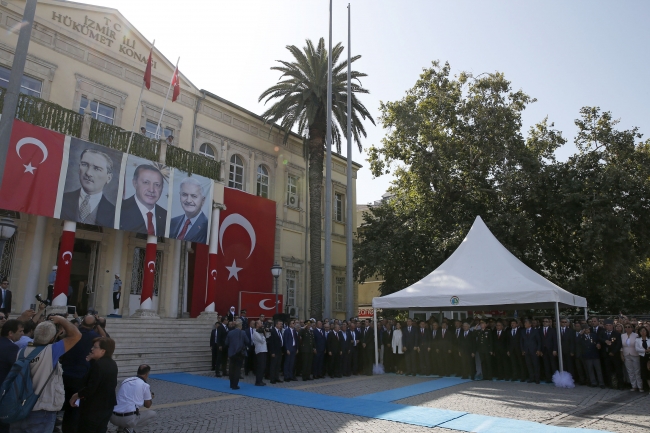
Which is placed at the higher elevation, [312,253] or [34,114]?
[34,114]

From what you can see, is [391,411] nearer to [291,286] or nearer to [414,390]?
[414,390]

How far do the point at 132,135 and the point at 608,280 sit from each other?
1974cm

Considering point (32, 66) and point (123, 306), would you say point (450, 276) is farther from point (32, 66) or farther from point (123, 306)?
point (32, 66)

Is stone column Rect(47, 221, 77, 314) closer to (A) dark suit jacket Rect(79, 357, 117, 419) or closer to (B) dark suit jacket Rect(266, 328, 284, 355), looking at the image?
(B) dark suit jacket Rect(266, 328, 284, 355)

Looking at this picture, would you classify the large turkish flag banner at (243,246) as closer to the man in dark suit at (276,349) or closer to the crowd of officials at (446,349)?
the crowd of officials at (446,349)

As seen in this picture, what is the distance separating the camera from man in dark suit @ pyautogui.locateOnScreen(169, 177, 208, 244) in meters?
19.1

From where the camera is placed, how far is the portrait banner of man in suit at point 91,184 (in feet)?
52.3

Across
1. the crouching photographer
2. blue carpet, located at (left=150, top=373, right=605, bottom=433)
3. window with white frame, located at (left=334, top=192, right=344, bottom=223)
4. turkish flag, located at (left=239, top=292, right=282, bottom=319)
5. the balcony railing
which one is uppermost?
window with white frame, located at (left=334, top=192, right=344, bottom=223)

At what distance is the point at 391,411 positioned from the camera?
951 cm

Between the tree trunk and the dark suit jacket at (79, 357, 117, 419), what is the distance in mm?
18398

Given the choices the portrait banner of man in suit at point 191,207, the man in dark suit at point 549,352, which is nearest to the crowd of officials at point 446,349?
the man in dark suit at point 549,352

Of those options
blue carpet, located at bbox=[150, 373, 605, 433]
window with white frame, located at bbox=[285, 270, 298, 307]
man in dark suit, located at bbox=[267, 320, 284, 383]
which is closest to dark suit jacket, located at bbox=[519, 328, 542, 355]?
blue carpet, located at bbox=[150, 373, 605, 433]

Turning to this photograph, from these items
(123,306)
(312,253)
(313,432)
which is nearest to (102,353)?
(313,432)

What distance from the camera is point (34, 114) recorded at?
15.5 meters
